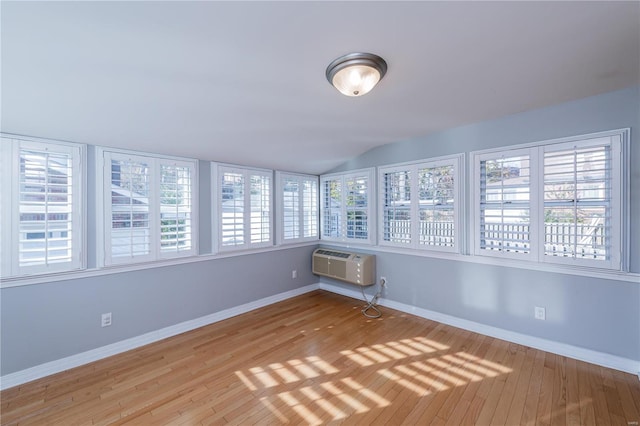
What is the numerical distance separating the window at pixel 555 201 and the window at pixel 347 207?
150cm

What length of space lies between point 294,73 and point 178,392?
2.59 meters

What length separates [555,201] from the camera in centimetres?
244

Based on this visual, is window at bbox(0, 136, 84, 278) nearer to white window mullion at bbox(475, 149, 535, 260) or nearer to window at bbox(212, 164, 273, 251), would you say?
window at bbox(212, 164, 273, 251)

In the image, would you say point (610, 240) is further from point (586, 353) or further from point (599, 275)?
point (586, 353)

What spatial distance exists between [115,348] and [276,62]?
10.2 ft

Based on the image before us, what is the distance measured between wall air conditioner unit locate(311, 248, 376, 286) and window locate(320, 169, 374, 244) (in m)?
0.28

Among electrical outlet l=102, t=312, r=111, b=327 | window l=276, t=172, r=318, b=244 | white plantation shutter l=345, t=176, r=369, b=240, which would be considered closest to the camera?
electrical outlet l=102, t=312, r=111, b=327

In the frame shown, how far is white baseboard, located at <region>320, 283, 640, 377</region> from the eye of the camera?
2.18 m

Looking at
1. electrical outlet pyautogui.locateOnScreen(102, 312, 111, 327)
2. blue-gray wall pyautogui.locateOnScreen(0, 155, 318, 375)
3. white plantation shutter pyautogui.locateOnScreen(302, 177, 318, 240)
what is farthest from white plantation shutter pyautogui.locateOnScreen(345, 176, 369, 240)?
electrical outlet pyautogui.locateOnScreen(102, 312, 111, 327)

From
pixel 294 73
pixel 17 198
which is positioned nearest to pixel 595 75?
pixel 294 73

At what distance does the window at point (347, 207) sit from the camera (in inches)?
155

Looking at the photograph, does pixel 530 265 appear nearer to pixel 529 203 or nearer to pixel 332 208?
pixel 529 203

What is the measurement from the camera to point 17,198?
2.10m

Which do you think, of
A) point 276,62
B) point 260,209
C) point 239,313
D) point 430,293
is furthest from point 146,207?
point 430,293
